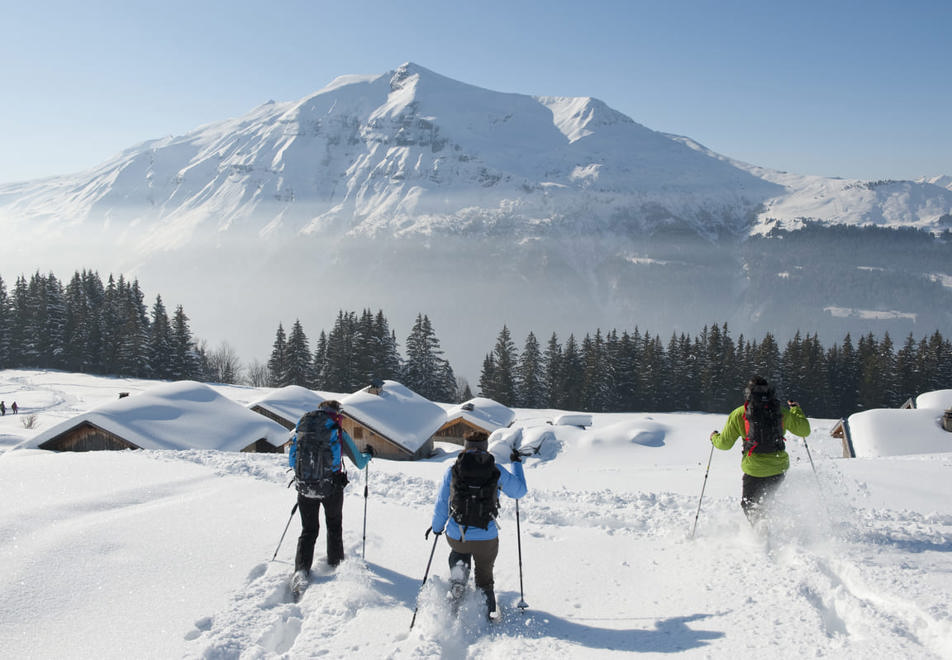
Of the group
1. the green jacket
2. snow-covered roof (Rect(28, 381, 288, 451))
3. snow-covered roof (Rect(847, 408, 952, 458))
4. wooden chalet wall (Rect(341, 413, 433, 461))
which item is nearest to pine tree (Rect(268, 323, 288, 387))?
wooden chalet wall (Rect(341, 413, 433, 461))

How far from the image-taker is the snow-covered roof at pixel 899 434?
1148 inches

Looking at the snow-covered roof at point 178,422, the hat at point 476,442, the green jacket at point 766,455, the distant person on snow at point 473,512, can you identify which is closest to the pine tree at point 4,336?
the snow-covered roof at point 178,422

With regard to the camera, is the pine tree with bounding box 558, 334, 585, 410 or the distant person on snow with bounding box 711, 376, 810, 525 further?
the pine tree with bounding box 558, 334, 585, 410

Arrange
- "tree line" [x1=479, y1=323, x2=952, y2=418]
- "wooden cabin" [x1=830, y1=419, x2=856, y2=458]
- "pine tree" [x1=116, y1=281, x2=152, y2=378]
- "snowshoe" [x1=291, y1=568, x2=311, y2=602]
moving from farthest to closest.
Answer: "pine tree" [x1=116, y1=281, x2=152, y2=378]
"tree line" [x1=479, y1=323, x2=952, y2=418]
"wooden cabin" [x1=830, y1=419, x2=856, y2=458]
"snowshoe" [x1=291, y1=568, x2=311, y2=602]

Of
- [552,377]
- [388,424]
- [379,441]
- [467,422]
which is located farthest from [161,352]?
[552,377]

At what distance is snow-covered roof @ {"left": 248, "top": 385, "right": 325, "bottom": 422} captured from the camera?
3681cm

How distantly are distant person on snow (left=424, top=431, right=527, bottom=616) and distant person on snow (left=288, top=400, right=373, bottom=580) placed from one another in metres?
1.66

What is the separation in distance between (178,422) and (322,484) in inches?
789

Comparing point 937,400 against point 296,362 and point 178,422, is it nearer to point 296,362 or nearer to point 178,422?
point 178,422

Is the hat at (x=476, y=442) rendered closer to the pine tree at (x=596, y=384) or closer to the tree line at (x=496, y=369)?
the tree line at (x=496, y=369)

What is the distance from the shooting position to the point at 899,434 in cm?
3042

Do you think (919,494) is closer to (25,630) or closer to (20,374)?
(25,630)

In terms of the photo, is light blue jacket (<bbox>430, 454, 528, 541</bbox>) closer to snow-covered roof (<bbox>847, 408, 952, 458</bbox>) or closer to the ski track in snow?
the ski track in snow

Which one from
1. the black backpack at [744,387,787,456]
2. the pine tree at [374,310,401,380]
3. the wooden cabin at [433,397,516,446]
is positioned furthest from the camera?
the pine tree at [374,310,401,380]
